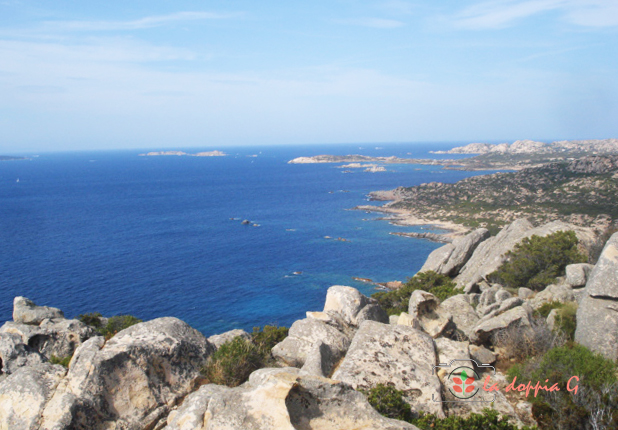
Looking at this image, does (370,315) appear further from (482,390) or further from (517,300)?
(482,390)

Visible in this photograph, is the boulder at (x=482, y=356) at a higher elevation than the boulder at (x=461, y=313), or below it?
higher

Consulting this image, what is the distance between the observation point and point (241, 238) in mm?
104125

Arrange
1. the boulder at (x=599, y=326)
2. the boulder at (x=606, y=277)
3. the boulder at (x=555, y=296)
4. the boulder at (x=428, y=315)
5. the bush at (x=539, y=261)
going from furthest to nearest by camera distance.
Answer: the bush at (x=539, y=261)
the boulder at (x=555, y=296)
the boulder at (x=428, y=315)
the boulder at (x=606, y=277)
the boulder at (x=599, y=326)

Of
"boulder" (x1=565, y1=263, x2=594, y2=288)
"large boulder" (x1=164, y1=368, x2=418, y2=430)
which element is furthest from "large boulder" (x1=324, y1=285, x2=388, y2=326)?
"large boulder" (x1=164, y1=368, x2=418, y2=430)

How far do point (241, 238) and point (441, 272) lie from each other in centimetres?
6851

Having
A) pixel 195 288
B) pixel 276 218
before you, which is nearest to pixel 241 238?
pixel 276 218

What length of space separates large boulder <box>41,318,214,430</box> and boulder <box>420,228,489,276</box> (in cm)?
3291

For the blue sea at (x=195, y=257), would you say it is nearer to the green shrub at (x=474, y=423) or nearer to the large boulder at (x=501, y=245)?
the large boulder at (x=501, y=245)

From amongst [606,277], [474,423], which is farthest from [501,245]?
[474,423]

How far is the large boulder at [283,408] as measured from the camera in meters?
8.71

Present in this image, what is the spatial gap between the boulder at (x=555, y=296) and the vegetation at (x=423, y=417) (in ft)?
42.4

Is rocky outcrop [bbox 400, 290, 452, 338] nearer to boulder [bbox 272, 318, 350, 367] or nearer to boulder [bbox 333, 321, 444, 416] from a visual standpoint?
boulder [bbox 272, 318, 350, 367]

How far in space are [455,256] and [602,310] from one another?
26.5 metres

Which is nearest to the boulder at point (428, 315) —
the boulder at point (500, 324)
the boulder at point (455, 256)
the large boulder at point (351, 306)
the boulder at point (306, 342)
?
the boulder at point (500, 324)
